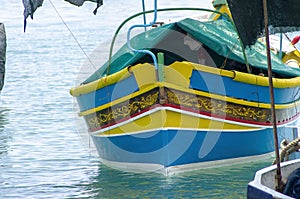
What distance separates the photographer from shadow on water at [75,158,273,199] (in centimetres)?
1115

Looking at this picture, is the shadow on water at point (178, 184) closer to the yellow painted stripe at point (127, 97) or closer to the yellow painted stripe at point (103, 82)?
the yellow painted stripe at point (127, 97)

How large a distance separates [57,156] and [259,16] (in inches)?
278

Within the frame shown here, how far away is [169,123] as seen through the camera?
37.3 ft

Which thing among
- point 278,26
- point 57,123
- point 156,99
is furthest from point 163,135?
point 57,123

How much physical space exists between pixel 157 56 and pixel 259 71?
5.45ft

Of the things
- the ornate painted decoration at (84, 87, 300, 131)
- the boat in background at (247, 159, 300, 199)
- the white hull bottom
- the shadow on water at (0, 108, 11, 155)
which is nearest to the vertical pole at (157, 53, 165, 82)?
the ornate painted decoration at (84, 87, 300, 131)

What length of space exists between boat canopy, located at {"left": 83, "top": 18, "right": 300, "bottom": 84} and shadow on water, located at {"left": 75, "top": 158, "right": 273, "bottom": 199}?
136 cm

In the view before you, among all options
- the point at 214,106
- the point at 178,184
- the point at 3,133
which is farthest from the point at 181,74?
the point at 3,133

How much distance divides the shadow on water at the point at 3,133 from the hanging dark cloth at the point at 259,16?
24.4 feet

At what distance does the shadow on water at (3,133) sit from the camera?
15078mm

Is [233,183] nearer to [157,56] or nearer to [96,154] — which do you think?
[157,56]

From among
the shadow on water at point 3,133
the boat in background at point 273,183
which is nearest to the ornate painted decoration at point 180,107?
the shadow on water at point 3,133

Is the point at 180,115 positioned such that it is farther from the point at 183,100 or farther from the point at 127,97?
the point at 127,97

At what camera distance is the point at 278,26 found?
26.3 feet
